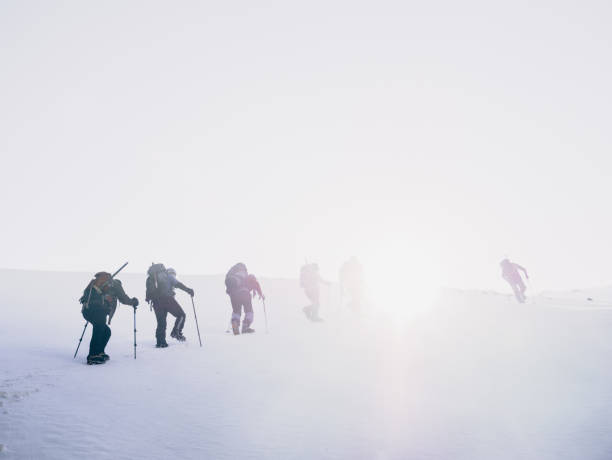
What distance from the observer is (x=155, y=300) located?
944 cm

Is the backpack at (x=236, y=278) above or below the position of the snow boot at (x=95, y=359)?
above

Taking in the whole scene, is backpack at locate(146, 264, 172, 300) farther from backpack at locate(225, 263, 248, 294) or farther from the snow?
backpack at locate(225, 263, 248, 294)

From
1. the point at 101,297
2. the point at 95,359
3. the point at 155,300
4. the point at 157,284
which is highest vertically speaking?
the point at 157,284

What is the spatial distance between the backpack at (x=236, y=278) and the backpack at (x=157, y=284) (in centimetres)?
211

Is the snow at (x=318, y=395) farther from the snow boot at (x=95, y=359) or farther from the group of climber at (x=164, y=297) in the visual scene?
the group of climber at (x=164, y=297)

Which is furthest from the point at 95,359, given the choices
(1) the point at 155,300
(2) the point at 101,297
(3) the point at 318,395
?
(3) the point at 318,395

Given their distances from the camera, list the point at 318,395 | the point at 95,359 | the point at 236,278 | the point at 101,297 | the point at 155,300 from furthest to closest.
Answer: the point at 236,278 < the point at 155,300 < the point at 101,297 < the point at 95,359 < the point at 318,395

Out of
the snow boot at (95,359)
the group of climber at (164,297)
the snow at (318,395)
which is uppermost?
the group of climber at (164,297)

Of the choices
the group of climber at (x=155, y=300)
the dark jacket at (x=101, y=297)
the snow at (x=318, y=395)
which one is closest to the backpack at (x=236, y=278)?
the group of climber at (x=155, y=300)

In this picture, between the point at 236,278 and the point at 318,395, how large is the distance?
5.66 m

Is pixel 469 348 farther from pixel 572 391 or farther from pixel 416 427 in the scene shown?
pixel 416 427

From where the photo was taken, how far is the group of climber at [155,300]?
7367 mm

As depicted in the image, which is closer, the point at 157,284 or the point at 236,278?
the point at 157,284

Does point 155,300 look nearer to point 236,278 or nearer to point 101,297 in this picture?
point 101,297
